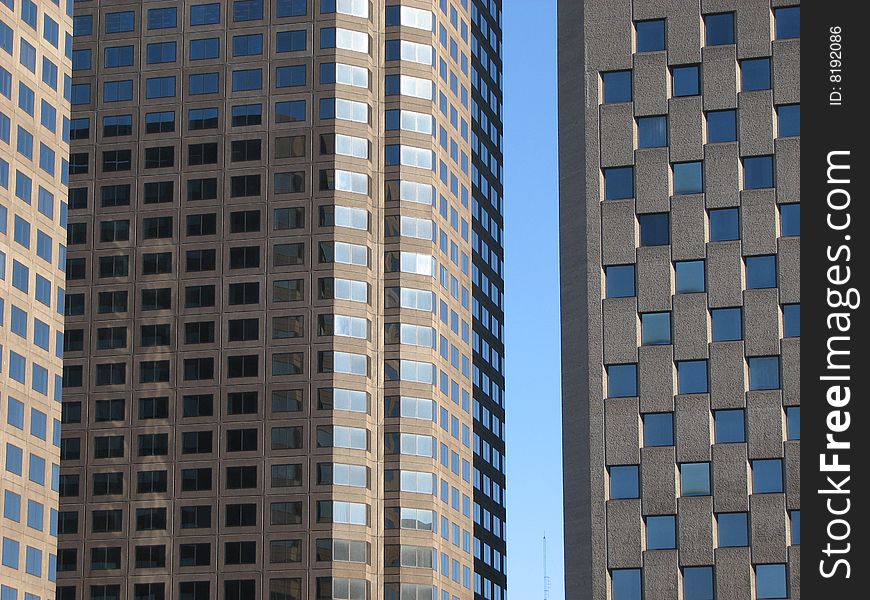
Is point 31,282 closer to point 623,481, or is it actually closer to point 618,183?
point 618,183

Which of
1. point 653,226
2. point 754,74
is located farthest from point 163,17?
point 653,226

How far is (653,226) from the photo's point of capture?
79.8 metres

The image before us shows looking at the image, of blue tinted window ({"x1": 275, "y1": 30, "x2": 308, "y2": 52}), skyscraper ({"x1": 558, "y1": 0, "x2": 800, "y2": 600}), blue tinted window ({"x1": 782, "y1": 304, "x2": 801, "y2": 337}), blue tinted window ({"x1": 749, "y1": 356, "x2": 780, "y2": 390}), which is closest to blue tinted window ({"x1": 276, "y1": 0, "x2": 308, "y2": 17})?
blue tinted window ({"x1": 275, "y1": 30, "x2": 308, "y2": 52})

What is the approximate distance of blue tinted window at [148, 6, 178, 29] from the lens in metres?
176

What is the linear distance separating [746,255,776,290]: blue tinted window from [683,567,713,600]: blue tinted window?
1342 cm

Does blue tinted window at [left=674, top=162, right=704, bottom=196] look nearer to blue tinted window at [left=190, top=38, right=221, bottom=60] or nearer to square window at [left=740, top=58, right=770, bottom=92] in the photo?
square window at [left=740, top=58, right=770, bottom=92]

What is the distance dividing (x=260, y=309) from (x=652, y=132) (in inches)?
3626

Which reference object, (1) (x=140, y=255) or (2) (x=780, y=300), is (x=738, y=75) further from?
(1) (x=140, y=255)

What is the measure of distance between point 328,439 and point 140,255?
27.9 metres

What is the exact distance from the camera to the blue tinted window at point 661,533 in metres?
75.4

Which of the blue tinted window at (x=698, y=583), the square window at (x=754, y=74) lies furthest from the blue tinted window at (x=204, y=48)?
the blue tinted window at (x=698, y=583)

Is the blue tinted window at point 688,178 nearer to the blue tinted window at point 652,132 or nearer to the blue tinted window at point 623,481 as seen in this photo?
the blue tinted window at point 652,132

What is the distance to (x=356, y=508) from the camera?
541 ft
